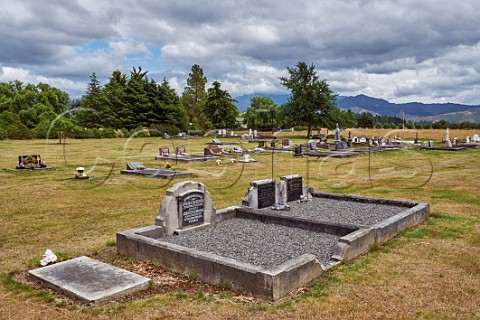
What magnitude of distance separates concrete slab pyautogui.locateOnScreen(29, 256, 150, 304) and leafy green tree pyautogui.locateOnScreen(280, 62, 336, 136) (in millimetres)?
59748

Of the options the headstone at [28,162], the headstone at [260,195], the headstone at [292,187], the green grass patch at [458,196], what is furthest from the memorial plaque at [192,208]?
the headstone at [28,162]

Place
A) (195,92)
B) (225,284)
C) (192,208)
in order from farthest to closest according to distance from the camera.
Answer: (195,92), (192,208), (225,284)

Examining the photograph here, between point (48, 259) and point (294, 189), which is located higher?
point (294, 189)

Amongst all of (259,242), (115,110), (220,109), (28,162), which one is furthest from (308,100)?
(259,242)

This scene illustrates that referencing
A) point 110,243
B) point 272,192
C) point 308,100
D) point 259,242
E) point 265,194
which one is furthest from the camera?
point 308,100

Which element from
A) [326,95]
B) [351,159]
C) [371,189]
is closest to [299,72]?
[326,95]

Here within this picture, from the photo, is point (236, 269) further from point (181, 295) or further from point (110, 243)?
point (110, 243)

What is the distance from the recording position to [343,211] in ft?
41.5

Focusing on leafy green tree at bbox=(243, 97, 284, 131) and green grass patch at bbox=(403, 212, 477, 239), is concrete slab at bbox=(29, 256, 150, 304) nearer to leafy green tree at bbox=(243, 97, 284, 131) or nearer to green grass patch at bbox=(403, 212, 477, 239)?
green grass patch at bbox=(403, 212, 477, 239)

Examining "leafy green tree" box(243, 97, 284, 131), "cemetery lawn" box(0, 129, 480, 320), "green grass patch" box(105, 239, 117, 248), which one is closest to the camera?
"cemetery lawn" box(0, 129, 480, 320)

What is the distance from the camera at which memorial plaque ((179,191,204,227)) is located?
10047mm

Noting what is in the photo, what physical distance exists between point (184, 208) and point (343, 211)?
17.5 feet

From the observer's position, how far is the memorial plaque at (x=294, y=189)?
13988mm

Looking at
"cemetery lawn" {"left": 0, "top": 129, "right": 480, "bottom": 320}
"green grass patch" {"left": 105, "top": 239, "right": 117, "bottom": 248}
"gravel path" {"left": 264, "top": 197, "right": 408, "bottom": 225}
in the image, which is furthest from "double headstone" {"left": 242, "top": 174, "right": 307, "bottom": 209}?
"green grass patch" {"left": 105, "top": 239, "right": 117, "bottom": 248}
